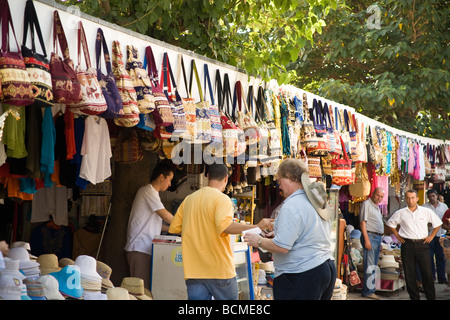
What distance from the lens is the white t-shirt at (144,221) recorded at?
21.0 ft

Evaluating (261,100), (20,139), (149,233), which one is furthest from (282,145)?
(20,139)

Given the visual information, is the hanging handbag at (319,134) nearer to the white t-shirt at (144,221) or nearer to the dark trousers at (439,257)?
the white t-shirt at (144,221)

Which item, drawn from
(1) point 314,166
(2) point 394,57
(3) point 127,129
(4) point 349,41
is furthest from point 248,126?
(2) point 394,57

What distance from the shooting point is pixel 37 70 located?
12.5ft

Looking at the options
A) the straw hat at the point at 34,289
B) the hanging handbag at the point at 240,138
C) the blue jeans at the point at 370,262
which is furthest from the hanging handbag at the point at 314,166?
the straw hat at the point at 34,289

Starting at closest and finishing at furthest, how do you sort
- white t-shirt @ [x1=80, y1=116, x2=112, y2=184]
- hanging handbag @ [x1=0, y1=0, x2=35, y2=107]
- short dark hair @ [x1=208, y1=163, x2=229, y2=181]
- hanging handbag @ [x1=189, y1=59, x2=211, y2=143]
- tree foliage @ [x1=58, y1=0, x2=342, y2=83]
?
hanging handbag @ [x1=0, y1=0, x2=35, y2=107] → white t-shirt @ [x1=80, y1=116, x2=112, y2=184] → short dark hair @ [x1=208, y1=163, x2=229, y2=181] → hanging handbag @ [x1=189, y1=59, x2=211, y2=143] → tree foliage @ [x1=58, y1=0, x2=342, y2=83]

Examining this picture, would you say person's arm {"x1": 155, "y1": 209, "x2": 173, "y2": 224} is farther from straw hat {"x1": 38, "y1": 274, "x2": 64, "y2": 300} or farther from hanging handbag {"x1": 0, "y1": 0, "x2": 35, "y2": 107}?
hanging handbag {"x1": 0, "y1": 0, "x2": 35, "y2": 107}

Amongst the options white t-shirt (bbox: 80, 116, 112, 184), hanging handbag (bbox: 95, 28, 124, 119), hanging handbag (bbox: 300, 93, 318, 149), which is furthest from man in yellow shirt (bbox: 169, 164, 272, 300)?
hanging handbag (bbox: 300, 93, 318, 149)

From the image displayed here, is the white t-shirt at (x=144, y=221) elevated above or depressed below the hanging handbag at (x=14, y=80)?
below

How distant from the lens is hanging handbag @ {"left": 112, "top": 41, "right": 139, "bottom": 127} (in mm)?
4641

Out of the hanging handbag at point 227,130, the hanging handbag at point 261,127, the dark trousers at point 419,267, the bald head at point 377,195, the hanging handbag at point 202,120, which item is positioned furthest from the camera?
the bald head at point 377,195

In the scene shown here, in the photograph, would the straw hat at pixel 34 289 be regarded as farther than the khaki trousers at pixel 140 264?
No

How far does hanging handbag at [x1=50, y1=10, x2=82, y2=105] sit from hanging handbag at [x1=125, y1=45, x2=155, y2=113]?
710mm

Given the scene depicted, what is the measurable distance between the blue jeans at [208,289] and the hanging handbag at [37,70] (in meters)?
2.15
